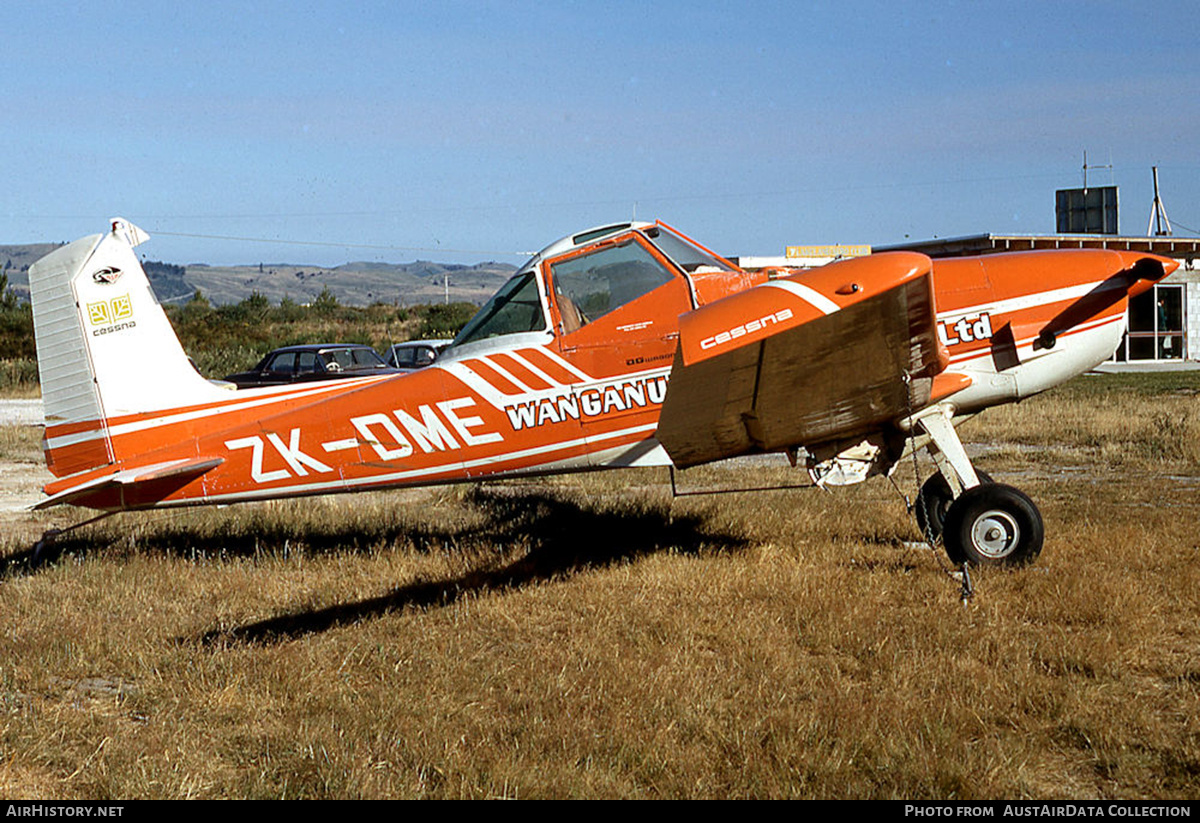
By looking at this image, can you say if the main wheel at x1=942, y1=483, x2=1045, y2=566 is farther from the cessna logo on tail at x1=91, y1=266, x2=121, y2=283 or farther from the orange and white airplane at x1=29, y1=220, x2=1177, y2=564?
the cessna logo on tail at x1=91, y1=266, x2=121, y2=283

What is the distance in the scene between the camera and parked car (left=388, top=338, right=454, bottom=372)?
78.2 ft

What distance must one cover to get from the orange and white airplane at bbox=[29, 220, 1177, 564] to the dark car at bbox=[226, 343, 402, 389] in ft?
42.8

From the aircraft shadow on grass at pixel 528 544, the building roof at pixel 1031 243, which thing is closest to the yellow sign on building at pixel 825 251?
the building roof at pixel 1031 243

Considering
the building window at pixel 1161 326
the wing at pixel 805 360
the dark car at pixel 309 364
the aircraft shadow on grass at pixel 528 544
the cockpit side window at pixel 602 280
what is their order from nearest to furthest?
the wing at pixel 805 360, the aircraft shadow on grass at pixel 528 544, the cockpit side window at pixel 602 280, the dark car at pixel 309 364, the building window at pixel 1161 326

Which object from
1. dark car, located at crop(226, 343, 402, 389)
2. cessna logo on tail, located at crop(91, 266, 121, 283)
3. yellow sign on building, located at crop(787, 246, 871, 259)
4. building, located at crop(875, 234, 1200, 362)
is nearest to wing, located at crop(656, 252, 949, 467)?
cessna logo on tail, located at crop(91, 266, 121, 283)

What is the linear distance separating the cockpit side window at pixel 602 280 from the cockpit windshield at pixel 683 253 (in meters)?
0.13

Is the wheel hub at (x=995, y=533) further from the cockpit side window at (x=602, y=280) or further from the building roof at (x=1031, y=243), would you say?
the building roof at (x=1031, y=243)

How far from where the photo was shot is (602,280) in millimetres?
7195

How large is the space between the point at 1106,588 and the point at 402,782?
14.7 feet

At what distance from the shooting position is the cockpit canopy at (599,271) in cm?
715

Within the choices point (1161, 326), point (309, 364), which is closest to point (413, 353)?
A: point (309, 364)

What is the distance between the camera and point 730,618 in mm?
6137

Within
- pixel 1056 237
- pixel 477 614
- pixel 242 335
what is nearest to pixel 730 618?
pixel 477 614

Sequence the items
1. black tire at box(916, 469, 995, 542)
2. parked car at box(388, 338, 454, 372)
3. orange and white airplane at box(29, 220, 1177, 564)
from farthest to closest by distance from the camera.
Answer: parked car at box(388, 338, 454, 372) < black tire at box(916, 469, 995, 542) < orange and white airplane at box(29, 220, 1177, 564)
